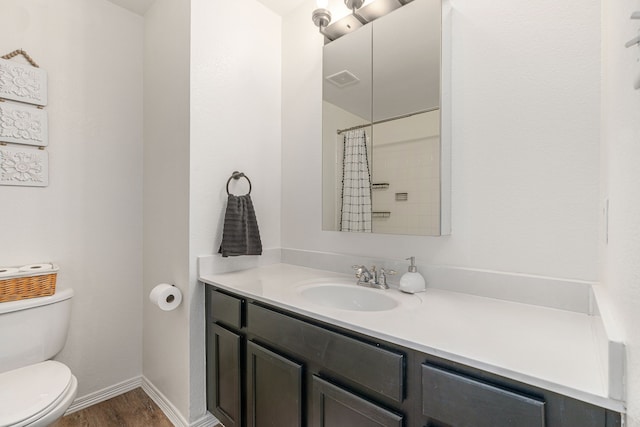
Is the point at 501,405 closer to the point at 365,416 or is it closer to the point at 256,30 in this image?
the point at 365,416

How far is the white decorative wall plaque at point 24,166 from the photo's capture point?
5.10 feet

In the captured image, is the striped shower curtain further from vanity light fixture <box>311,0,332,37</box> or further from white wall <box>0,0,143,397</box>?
white wall <box>0,0,143,397</box>

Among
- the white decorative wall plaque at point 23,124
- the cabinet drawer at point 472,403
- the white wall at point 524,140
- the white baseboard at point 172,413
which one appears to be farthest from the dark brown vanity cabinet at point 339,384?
the white decorative wall plaque at point 23,124

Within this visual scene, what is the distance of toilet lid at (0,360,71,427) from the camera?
111cm

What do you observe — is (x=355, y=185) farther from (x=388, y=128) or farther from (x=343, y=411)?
(x=343, y=411)

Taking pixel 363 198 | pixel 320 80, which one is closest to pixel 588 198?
pixel 363 198

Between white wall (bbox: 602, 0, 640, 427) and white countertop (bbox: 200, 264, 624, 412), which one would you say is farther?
white countertop (bbox: 200, 264, 624, 412)

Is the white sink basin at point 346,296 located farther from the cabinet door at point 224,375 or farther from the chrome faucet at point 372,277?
the cabinet door at point 224,375

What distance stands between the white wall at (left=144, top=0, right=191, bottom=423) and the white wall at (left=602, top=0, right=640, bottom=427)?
1.65 meters

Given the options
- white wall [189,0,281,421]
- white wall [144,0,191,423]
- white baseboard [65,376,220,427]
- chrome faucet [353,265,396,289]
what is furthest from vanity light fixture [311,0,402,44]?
white baseboard [65,376,220,427]

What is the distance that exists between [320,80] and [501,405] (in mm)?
1738

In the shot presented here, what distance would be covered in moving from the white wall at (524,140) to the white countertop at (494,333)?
0.64 feet

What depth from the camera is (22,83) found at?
160cm

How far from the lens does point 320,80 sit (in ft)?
6.03
